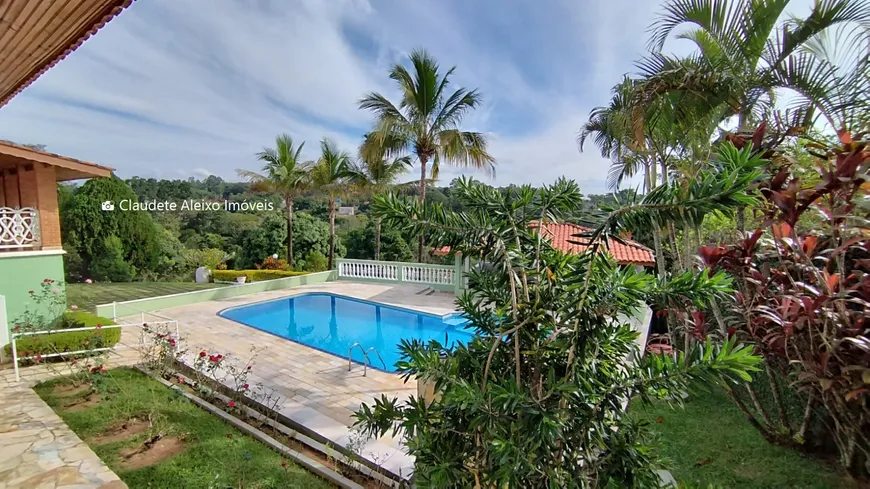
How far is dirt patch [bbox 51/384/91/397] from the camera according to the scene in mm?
5930

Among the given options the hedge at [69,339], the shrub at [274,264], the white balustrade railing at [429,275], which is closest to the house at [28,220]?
the hedge at [69,339]

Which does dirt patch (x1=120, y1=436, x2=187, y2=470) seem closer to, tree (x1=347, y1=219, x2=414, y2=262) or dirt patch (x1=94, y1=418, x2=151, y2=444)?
dirt patch (x1=94, y1=418, x2=151, y2=444)

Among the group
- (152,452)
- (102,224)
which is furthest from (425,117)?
(102,224)

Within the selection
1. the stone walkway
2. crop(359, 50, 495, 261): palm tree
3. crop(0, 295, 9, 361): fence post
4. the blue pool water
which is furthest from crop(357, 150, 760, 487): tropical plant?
crop(359, 50, 495, 261): palm tree

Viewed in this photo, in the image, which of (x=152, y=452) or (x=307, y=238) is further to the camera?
(x=307, y=238)

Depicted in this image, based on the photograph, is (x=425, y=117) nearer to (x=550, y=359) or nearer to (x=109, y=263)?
(x=550, y=359)

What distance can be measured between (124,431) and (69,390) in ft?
7.62

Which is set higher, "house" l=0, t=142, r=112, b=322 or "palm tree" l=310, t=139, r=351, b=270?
"palm tree" l=310, t=139, r=351, b=270

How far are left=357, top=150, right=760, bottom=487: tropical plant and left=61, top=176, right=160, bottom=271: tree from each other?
79.9 ft

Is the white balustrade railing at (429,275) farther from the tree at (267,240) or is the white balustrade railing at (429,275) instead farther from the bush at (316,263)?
the tree at (267,240)

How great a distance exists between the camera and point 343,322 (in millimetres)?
12445

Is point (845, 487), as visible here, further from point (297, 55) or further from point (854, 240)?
point (297, 55)

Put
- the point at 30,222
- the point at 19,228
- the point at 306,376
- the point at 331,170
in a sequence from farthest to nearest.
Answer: the point at 331,170, the point at 30,222, the point at 19,228, the point at 306,376

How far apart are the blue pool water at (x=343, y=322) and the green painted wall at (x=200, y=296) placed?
1.68 metres
